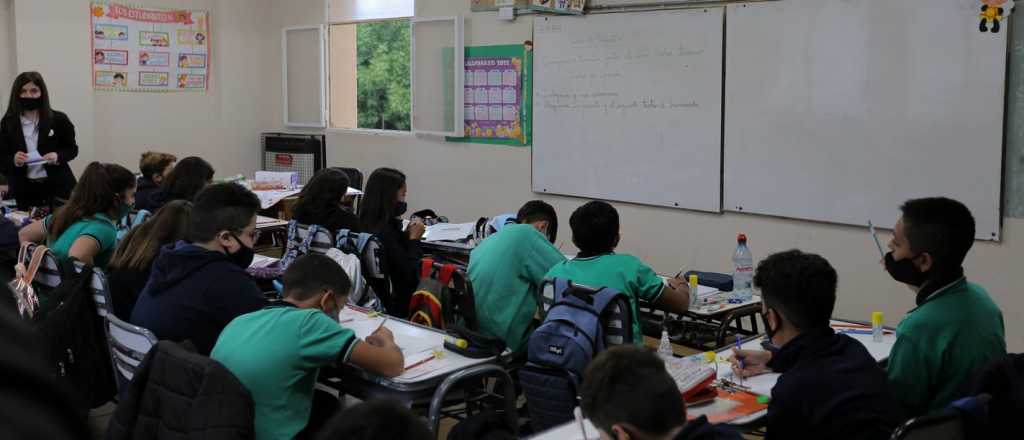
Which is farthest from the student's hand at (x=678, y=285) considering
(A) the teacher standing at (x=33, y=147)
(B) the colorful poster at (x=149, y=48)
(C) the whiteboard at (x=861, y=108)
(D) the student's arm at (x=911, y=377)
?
(B) the colorful poster at (x=149, y=48)

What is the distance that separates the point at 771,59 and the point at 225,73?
234 inches

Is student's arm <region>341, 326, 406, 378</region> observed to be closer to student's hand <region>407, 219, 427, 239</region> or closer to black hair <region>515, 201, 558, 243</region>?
black hair <region>515, 201, 558, 243</region>

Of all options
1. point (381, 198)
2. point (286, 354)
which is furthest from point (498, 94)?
point (286, 354)

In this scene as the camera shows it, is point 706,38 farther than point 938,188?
Yes

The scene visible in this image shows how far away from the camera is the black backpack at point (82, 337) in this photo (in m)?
3.50

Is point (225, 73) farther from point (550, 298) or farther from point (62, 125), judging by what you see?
point (550, 298)

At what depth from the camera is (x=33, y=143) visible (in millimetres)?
7324

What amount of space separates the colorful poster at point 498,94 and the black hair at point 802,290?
524 cm

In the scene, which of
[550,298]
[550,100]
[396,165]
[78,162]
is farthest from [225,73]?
[550,298]

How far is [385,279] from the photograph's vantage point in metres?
4.64

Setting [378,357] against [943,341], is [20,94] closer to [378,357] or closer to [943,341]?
[378,357]

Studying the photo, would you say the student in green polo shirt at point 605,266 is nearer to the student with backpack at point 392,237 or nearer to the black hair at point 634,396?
the student with backpack at point 392,237

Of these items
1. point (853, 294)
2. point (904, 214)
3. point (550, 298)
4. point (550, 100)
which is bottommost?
point (853, 294)

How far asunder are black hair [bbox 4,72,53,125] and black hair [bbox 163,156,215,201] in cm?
243
